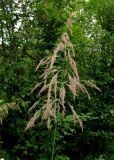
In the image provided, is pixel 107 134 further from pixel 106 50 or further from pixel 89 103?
pixel 106 50

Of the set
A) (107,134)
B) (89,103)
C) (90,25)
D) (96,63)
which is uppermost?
(90,25)

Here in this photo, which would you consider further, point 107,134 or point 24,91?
point 107,134

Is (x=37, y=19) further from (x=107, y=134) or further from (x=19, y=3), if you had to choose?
(x=107, y=134)

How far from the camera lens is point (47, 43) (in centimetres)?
807

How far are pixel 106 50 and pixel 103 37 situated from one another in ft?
1.00

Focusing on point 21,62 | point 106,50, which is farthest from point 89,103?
point 21,62

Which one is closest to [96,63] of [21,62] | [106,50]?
[106,50]

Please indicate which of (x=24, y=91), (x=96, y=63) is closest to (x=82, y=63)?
(x=96, y=63)

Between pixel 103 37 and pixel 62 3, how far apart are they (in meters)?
1.44

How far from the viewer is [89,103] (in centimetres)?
895

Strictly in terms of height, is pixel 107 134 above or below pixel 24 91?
below

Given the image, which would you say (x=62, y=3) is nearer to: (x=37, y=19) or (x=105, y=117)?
(x=37, y=19)

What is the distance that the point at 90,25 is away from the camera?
895 centimetres

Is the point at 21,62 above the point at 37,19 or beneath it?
beneath
